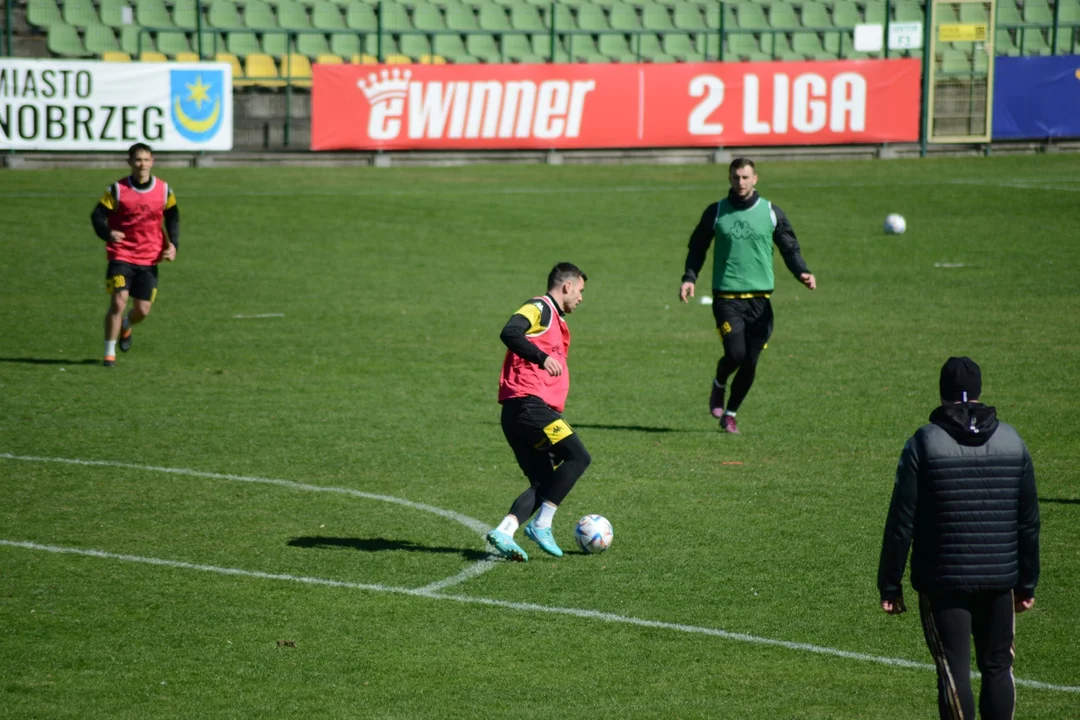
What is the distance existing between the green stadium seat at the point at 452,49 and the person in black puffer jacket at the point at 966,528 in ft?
100

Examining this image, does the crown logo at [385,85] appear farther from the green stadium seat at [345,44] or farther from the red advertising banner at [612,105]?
the green stadium seat at [345,44]

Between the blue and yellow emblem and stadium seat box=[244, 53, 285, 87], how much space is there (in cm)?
200

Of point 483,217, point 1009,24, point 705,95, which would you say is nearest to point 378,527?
point 483,217

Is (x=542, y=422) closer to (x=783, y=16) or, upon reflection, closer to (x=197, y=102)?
(x=197, y=102)

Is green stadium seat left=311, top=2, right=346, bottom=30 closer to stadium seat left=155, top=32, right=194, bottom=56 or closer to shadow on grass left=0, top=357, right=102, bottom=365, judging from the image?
stadium seat left=155, top=32, right=194, bottom=56

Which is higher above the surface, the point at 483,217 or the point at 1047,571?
the point at 483,217

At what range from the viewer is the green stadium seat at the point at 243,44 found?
33.6 metres

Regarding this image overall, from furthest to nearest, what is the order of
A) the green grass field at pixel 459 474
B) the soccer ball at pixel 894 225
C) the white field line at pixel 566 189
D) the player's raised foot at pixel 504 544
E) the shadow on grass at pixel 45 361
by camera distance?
the white field line at pixel 566 189, the soccer ball at pixel 894 225, the shadow on grass at pixel 45 361, the player's raised foot at pixel 504 544, the green grass field at pixel 459 474

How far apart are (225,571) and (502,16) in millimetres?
29816

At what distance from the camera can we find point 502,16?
37.2m

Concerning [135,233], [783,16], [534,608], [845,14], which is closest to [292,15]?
[783,16]

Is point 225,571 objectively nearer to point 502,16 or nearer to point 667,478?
point 667,478

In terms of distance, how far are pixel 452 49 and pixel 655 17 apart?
6281mm

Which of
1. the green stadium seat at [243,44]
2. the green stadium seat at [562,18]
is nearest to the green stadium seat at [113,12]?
the green stadium seat at [243,44]
